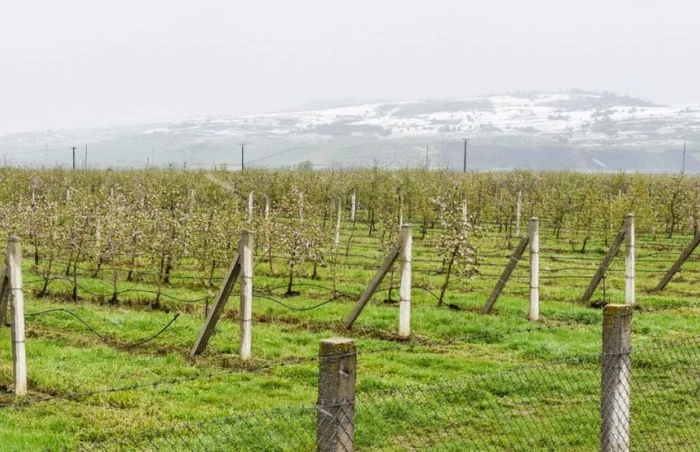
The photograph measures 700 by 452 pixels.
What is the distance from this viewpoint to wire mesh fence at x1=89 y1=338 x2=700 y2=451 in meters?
7.79

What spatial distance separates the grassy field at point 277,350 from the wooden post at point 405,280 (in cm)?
26

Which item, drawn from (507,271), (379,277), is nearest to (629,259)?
(507,271)

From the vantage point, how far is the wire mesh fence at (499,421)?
7792 millimetres

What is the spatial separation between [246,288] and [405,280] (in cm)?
300

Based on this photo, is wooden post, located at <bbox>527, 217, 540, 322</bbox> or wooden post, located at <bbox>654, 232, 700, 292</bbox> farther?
wooden post, located at <bbox>654, 232, 700, 292</bbox>

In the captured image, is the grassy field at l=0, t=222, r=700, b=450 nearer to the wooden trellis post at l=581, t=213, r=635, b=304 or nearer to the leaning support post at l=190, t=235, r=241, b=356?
the leaning support post at l=190, t=235, r=241, b=356

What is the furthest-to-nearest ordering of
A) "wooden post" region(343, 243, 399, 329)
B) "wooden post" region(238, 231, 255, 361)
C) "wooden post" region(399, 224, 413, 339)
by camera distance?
1. "wooden post" region(399, 224, 413, 339)
2. "wooden post" region(343, 243, 399, 329)
3. "wooden post" region(238, 231, 255, 361)

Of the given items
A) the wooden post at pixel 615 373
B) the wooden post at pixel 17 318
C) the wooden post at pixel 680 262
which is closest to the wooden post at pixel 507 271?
the wooden post at pixel 680 262

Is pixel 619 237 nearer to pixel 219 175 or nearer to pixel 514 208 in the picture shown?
pixel 514 208

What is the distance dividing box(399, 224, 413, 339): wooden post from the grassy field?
261 mm

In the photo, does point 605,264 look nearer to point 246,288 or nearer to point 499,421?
point 246,288

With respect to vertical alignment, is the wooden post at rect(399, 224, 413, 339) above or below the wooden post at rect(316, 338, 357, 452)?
below

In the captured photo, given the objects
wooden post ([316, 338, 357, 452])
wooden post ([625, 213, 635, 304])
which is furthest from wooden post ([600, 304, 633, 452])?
wooden post ([625, 213, 635, 304])

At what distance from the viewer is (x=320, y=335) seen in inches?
561
